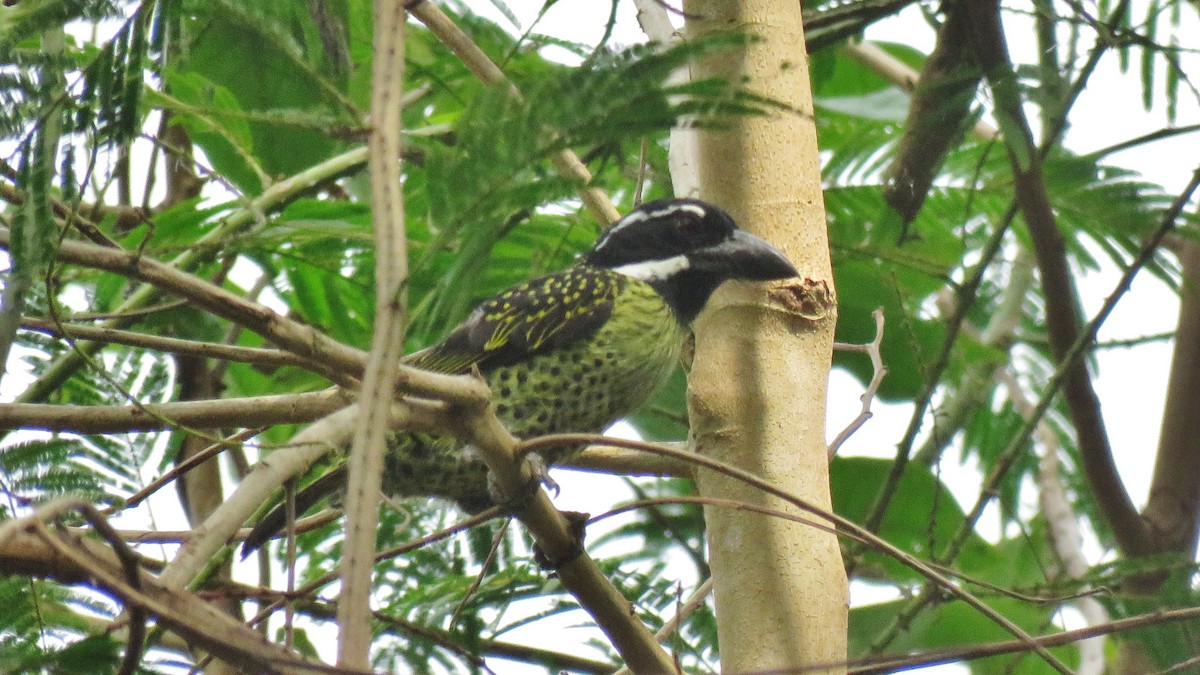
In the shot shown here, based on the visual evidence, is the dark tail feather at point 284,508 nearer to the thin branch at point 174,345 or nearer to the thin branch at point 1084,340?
the thin branch at point 174,345

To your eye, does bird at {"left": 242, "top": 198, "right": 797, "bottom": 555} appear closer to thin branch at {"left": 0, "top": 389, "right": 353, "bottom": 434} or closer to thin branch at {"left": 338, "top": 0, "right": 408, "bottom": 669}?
thin branch at {"left": 0, "top": 389, "right": 353, "bottom": 434}

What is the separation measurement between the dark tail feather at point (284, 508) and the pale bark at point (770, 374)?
724 millimetres

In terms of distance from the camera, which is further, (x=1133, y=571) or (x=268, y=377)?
(x=268, y=377)

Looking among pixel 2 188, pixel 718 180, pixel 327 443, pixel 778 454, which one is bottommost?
pixel 327 443

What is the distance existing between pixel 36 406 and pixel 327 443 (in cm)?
48

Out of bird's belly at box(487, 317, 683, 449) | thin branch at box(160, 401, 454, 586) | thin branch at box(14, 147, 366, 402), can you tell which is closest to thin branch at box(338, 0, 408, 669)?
A: thin branch at box(160, 401, 454, 586)

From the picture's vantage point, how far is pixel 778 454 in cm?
242

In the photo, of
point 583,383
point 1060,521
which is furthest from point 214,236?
point 1060,521

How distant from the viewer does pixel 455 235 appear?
1.51 metres

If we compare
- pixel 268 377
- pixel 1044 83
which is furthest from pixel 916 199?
pixel 268 377

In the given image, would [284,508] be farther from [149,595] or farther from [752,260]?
[149,595]

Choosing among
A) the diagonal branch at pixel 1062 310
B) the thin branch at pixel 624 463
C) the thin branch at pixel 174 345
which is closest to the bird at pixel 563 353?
the thin branch at pixel 624 463

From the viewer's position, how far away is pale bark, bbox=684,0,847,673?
2.32m

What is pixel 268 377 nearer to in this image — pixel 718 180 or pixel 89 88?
pixel 718 180
